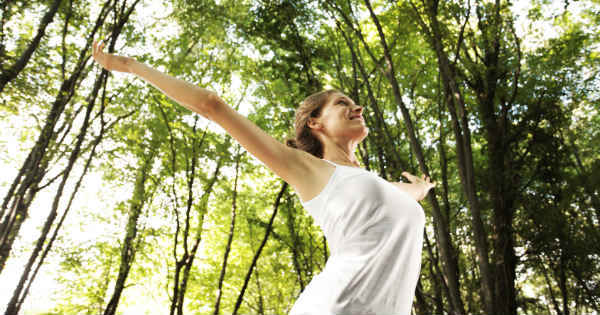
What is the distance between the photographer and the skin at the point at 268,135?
1.01 metres

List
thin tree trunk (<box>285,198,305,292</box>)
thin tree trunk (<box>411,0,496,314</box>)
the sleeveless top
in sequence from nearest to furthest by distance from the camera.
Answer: the sleeveless top < thin tree trunk (<box>411,0,496,314</box>) < thin tree trunk (<box>285,198,305,292</box>)

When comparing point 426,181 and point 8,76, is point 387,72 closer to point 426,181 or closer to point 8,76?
point 426,181

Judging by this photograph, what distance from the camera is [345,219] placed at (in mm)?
1057

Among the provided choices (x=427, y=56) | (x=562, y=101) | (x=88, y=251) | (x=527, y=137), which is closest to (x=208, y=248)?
(x=88, y=251)

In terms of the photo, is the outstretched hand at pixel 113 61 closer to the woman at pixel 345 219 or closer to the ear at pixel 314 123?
the woman at pixel 345 219

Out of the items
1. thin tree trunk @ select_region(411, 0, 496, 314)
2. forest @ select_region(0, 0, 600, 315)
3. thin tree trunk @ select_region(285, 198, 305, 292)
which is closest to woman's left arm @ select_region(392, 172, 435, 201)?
thin tree trunk @ select_region(411, 0, 496, 314)

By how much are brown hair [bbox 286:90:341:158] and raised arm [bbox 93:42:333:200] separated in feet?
1.31

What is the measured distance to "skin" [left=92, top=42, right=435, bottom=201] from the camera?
1012mm

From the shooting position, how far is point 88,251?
31.0 ft

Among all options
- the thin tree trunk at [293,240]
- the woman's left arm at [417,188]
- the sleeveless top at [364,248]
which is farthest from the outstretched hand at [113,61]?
the thin tree trunk at [293,240]

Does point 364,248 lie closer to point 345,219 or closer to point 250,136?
point 345,219

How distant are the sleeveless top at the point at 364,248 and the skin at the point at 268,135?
75 mm

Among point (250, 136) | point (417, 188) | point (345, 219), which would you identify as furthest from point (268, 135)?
point (417, 188)

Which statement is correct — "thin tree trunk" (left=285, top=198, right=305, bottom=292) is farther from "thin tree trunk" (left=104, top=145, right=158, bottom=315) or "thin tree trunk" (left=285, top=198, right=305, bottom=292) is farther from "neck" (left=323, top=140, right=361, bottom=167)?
"neck" (left=323, top=140, right=361, bottom=167)
